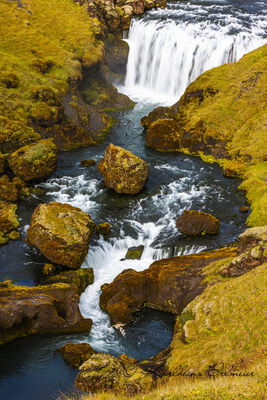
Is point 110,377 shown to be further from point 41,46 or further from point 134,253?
point 41,46

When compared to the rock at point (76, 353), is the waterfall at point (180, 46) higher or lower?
higher

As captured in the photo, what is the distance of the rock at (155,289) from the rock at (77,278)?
5.58ft

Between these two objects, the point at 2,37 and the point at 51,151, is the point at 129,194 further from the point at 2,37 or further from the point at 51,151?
the point at 2,37

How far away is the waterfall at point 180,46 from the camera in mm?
47656

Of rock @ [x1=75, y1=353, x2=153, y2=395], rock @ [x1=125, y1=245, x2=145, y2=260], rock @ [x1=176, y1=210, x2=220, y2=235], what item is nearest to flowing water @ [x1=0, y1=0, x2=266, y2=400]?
rock @ [x1=125, y1=245, x2=145, y2=260]

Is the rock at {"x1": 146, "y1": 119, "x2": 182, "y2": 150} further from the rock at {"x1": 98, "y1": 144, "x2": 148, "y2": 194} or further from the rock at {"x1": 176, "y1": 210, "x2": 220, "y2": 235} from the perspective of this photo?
the rock at {"x1": 176, "y1": 210, "x2": 220, "y2": 235}

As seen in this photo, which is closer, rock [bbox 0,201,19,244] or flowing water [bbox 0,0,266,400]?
flowing water [bbox 0,0,266,400]

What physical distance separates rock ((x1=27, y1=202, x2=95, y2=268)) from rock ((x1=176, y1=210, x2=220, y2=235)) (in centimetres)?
633

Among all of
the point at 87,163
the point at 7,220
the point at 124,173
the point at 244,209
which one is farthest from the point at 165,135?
the point at 7,220

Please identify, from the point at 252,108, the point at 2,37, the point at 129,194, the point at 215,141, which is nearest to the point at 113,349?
the point at 129,194

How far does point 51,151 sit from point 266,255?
20.4 meters

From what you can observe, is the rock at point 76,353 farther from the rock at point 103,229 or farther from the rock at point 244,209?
the rock at point 244,209

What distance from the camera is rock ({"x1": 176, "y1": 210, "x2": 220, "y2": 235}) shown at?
2459 centimetres

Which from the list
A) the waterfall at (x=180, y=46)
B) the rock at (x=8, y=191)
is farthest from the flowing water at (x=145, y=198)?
the rock at (x=8, y=191)
